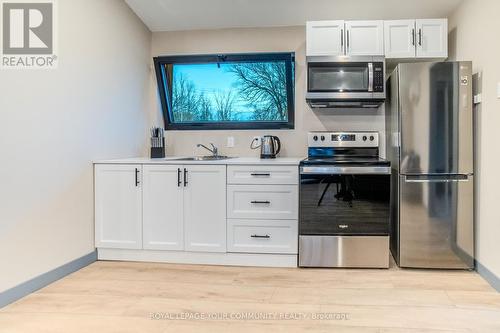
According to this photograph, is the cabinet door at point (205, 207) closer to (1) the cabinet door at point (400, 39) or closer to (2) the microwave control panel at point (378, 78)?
(2) the microwave control panel at point (378, 78)

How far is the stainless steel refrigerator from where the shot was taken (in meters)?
2.70

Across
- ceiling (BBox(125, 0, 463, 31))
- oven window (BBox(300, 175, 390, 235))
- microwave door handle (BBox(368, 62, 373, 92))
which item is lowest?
oven window (BBox(300, 175, 390, 235))

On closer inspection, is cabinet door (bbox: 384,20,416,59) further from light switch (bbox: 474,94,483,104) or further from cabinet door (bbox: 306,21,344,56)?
light switch (bbox: 474,94,483,104)

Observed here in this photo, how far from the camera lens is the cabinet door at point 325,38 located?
10.2 feet

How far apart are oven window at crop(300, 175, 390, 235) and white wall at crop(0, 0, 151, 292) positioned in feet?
5.73

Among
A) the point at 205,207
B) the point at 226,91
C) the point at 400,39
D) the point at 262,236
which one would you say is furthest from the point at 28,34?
the point at 400,39

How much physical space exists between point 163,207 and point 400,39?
8.19 feet

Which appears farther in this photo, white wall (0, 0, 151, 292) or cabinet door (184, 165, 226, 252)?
cabinet door (184, 165, 226, 252)

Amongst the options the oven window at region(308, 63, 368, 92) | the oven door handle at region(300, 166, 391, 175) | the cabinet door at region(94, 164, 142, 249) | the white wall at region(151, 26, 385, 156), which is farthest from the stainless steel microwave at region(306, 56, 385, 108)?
the cabinet door at region(94, 164, 142, 249)

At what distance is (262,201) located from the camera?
2883mm

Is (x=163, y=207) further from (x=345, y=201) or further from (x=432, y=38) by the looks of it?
(x=432, y=38)

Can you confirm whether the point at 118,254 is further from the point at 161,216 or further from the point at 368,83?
the point at 368,83

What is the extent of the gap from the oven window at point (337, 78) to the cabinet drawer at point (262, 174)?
0.79m

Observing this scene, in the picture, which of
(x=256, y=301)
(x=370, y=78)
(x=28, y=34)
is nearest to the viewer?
(x=256, y=301)
